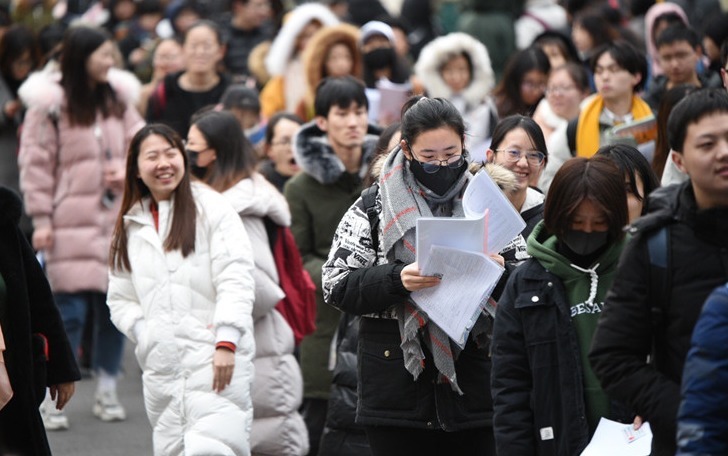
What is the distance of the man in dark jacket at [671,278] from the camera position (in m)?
4.19

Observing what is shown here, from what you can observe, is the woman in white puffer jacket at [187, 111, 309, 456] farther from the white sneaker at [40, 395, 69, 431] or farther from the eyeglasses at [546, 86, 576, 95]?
the eyeglasses at [546, 86, 576, 95]

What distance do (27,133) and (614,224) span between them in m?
5.92

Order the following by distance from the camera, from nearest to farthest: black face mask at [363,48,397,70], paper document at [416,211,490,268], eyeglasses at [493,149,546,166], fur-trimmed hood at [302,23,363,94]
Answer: paper document at [416,211,490,268], eyeglasses at [493,149,546,166], fur-trimmed hood at [302,23,363,94], black face mask at [363,48,397,70]

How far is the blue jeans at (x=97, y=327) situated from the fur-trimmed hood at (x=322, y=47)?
2339 millimetres

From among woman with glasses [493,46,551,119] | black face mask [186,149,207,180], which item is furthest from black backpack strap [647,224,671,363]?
woman with glasses [493,46,551,119]

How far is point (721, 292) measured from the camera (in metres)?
3.86

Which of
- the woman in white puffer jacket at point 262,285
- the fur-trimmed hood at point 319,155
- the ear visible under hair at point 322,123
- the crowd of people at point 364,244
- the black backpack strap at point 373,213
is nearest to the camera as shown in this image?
the crowd of people at point 364,244

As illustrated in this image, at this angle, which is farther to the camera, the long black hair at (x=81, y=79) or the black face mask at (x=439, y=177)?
the long black hair at (x=81, y=79)

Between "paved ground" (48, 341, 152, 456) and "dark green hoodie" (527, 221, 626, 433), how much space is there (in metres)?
4.45

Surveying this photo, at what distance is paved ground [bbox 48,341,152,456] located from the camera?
29.9 feet

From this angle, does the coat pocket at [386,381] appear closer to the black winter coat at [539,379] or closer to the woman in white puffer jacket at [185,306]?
the black winter coat at [539,379]

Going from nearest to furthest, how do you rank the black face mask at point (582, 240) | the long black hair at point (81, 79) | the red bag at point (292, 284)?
the black face mask at point (582, 240) < the red bag at point (292, 284) < the long black hair at point (81, 79)

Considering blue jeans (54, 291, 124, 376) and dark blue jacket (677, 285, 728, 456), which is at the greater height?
dark blue jacket (677, 285, 728, 456)

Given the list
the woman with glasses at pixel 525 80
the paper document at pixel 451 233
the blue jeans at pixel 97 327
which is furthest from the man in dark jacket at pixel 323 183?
the paper document at pixel 451 233
